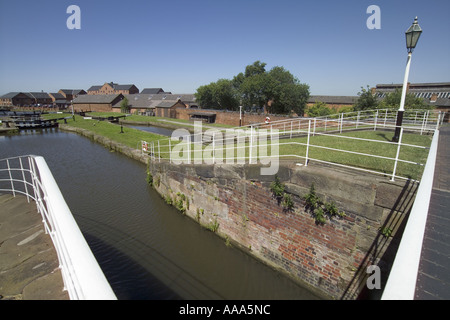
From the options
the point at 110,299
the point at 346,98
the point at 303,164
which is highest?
the point at 346,98

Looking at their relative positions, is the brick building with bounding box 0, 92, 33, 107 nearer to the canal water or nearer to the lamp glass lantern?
the canal water

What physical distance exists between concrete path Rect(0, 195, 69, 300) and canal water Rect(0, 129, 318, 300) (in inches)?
121

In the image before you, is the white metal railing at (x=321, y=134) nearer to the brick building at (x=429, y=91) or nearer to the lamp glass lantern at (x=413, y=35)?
the lamp glass lantern at (x=413, y=35)

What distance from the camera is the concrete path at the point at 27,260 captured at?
2266 mm

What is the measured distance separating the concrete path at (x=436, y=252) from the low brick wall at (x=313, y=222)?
107 centimetres

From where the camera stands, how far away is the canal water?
19.0 feet

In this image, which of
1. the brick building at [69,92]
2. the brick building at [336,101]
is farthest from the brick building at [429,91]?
the brick building at [69,92]

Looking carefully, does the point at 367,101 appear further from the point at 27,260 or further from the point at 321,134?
the point at 27,260

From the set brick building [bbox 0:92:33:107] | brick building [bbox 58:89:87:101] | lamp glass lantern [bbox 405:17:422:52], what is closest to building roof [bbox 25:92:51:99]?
brick building [bbox 0:92:33:107]

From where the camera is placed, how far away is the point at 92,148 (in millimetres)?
21203

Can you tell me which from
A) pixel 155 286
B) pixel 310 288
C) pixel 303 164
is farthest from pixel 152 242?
pixel 303 164

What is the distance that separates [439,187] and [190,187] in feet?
22.7

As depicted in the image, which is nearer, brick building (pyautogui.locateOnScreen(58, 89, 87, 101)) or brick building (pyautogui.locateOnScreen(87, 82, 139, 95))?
brick building (pyautogui.locateOnScreen(87, 82, 139, 95))
